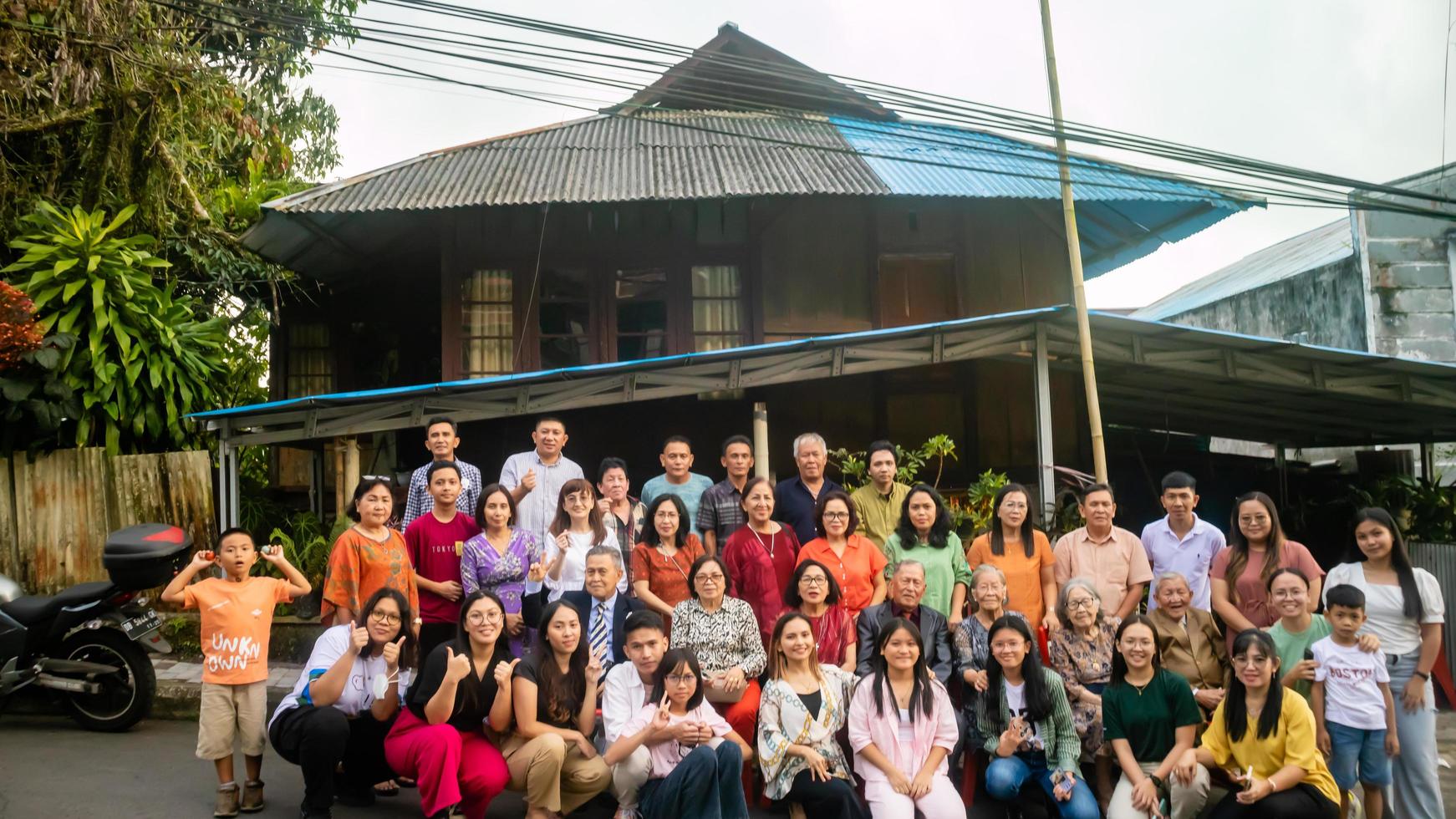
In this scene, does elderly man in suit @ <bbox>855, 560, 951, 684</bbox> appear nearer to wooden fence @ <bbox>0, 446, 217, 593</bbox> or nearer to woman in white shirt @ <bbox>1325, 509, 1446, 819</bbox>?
woman in white shirt @ <bbox>1325, 509, 1446, 819</bbox>

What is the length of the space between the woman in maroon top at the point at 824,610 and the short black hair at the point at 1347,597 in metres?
2.51

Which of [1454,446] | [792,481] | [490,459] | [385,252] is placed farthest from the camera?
[1454,446]

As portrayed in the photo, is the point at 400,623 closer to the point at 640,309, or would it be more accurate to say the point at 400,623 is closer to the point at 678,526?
the point at 678,526

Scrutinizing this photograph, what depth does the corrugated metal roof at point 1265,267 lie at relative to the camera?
1788 centimetres

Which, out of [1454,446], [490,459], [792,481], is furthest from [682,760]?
[1454,446]

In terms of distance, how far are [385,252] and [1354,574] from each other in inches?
423

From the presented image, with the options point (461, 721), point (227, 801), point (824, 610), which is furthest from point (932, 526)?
point (227, 801)

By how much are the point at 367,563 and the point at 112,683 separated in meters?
2.49

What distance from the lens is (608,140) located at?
13.1 meters

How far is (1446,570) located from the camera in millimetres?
8961

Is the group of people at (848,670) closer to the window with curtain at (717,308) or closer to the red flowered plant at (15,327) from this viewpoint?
the red flowered plant at (15,327)

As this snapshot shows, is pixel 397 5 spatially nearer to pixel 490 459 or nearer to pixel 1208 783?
pixel 490 459

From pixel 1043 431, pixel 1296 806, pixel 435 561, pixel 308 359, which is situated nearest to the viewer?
pixel 1296 806

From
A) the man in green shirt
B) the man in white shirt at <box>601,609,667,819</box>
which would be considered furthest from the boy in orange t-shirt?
the man in green shirt
